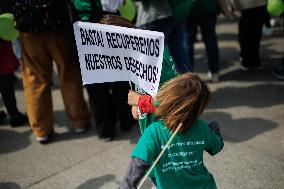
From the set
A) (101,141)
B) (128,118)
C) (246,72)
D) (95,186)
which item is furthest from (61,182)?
(246,72)

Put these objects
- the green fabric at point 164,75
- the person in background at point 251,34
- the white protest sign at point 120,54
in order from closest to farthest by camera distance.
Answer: the white protest sign at point 120,54 → the green fabric at point 164,75 → the person in background at point 251,34

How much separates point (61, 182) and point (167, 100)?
182 cm

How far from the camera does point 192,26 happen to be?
5.05 metres

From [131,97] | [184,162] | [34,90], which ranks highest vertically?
[131,97]

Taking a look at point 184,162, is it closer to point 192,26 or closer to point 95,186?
point 95,186

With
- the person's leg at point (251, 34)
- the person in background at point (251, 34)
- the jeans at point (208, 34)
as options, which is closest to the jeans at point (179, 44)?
the jeans at point (208, 34)

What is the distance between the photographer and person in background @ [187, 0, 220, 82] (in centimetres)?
467

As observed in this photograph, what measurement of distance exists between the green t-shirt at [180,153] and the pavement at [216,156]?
3.32ft

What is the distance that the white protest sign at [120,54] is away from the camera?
2.12 meters

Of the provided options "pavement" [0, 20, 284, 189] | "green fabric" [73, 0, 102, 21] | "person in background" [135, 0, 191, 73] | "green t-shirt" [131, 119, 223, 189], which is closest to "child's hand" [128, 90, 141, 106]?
"green t-shirt" [131, 119, 223, 189]

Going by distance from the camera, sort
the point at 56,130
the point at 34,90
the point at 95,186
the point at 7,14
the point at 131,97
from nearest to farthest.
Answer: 1. the point at 131,97
2. the point at 95,186
3. the point at 7,14
4. the point at 34,90
5. the point at 56,130

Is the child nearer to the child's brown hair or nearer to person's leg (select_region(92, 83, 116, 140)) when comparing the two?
the child's brown hair

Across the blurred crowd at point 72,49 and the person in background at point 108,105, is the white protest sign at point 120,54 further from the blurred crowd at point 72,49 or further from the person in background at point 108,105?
the person in background at point 108,105

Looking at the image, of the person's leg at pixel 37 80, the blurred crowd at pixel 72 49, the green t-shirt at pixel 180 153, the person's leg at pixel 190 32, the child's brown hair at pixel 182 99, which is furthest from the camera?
the person's leg at pixel 190 32
